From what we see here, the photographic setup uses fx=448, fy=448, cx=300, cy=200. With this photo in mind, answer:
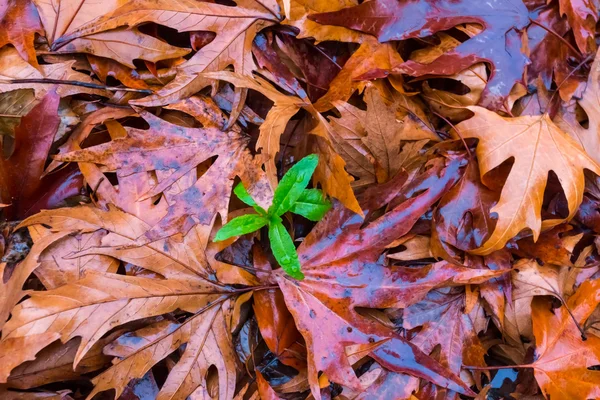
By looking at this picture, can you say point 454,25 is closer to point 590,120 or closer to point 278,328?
point 590,120

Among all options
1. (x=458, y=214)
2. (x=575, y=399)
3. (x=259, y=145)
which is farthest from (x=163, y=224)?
(x=575, y=399)

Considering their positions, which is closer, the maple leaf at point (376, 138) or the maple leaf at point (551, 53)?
the maple leaf at point (376, 138)

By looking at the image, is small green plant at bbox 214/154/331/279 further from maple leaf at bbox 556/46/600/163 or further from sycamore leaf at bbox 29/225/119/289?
maple leaf at bbox 556/46/600/163

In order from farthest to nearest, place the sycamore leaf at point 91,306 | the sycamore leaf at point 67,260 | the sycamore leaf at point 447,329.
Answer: the sycamore leaf at point 447,329
the sycamore leaf at point 67,260
the sycamore leaf at point 91,306

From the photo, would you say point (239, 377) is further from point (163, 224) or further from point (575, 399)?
point (575, 399)

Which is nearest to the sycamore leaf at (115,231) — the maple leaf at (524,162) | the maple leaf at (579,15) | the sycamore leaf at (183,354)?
the sycamore leaf at (183,354)

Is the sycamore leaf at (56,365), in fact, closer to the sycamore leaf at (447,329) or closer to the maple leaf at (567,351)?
the sycamore leaf at (447,329)

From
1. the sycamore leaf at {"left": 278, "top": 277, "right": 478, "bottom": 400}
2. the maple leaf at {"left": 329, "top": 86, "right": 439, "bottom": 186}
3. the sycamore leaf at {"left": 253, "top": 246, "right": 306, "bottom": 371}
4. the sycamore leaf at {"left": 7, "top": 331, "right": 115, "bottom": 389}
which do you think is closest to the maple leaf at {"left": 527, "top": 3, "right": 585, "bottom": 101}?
the maple leaf at {"left": 329, "top": 86, "right": 439, "bottom": 186}
